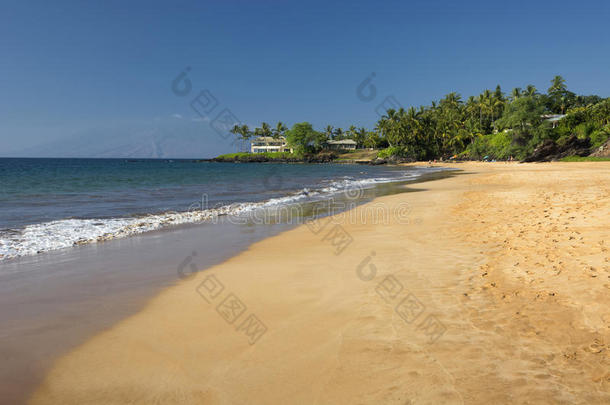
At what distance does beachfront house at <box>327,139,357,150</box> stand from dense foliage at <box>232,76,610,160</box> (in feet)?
39.5

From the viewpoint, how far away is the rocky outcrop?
173 ft

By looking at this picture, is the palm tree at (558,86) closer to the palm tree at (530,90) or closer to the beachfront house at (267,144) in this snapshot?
the palm tree at (530,90)

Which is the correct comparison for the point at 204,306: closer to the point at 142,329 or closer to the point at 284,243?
the point at 142,329

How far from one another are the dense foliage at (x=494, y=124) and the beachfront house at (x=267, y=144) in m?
44.0

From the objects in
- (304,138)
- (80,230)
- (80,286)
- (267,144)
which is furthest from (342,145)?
(80,286)

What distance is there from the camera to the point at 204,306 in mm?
5207

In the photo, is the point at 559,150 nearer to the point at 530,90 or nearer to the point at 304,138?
the point at 530,90

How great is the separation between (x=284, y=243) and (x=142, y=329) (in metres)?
5.03

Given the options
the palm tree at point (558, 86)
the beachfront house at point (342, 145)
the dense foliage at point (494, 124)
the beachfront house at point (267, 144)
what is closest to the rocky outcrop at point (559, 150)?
the dense foliage at point (494, 124)

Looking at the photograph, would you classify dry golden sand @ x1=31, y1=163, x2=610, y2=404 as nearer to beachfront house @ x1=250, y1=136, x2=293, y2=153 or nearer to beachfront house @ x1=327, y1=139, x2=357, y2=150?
beachfront house @ x1=327, y1=139, x2=357, y2=150

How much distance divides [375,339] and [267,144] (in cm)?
15559

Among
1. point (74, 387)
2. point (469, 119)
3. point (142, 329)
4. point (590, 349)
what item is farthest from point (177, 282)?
→ point (469, 119)

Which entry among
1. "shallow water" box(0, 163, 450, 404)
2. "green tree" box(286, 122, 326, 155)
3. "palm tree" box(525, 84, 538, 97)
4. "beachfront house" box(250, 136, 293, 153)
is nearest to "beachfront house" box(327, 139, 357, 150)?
"green tree" box(286, 122, 326, 155)

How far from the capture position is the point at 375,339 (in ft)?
13.4
